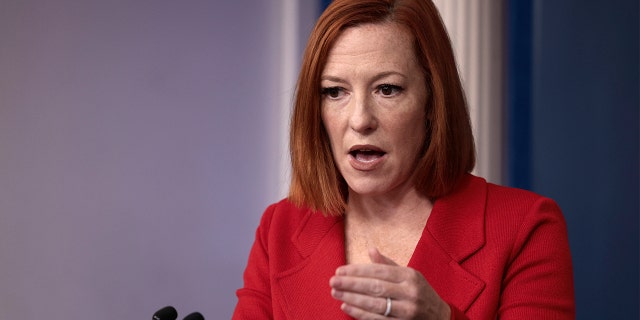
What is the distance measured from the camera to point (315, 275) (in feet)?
5.74

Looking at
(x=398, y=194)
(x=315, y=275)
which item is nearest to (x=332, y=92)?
(x=398, y=194)

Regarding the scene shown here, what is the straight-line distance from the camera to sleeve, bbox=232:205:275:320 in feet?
5.88

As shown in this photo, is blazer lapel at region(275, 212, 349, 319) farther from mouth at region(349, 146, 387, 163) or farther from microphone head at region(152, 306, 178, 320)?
microphone head at region(152, 306, 178, 320)

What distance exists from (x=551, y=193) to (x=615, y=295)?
0.35m

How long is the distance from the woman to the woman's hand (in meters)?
0.23

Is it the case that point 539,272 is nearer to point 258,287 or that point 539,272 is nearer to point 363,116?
point 363,116

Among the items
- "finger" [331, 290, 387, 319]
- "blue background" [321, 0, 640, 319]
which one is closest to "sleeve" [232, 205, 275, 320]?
"finger" [331, 290, 387, 319]

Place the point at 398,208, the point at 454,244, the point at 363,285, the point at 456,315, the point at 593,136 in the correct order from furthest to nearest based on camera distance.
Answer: the point at 593,136
the point at 398,208
the point at 454,244
the point at 456,315
the point at 363,285

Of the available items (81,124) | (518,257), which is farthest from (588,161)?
(81,124)

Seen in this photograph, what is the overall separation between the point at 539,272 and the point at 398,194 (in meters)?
0.35

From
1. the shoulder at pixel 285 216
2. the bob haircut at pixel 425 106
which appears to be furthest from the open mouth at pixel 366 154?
the shoulder at pixel 285 216

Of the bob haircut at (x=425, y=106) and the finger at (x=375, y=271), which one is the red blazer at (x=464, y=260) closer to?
the bob haircut at (x=425, y=106)

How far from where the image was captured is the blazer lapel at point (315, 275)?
1.71 m

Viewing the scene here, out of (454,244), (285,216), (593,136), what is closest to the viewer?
(454,244)
